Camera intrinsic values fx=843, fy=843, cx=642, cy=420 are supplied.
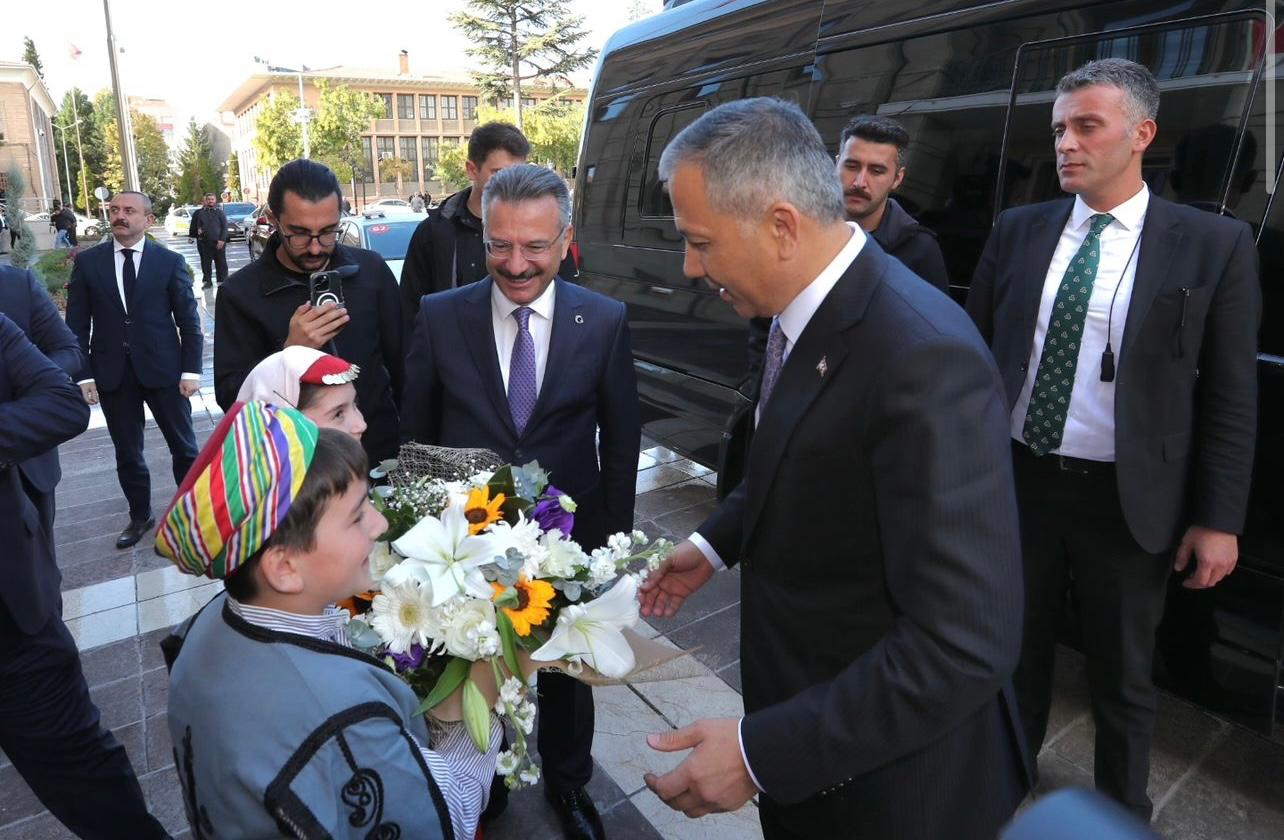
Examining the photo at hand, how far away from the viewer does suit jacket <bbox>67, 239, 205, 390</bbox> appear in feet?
16.0

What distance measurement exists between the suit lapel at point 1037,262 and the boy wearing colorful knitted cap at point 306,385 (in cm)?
186

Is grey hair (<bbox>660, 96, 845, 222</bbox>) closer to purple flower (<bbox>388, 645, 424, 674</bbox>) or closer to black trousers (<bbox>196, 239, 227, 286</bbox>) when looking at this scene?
purple flower (<bbox>388, 645, 424, 674</bbox>)

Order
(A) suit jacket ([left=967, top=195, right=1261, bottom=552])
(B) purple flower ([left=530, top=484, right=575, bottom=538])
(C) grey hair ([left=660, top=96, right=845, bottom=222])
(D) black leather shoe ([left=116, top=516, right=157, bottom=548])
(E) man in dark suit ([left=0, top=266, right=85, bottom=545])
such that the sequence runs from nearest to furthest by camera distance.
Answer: (C) grey hair ([left=660, top=96, right=845, bottom=222])
(B) purple flower ([left=530, top=484, right=575, bottom=538])
(A) suit jacket ([left=967, top=195, right=1261, bottom=552])
(E) man in dark suit ([left=0, top=266, right=85, bottom=545])
(D) black leather shoe ([left=116, top=516, right=157, bottom=548])

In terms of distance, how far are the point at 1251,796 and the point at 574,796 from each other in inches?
81.2

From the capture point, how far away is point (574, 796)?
2.48 m

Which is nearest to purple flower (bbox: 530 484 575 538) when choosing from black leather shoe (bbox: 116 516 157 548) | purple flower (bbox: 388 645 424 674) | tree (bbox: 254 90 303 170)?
purple flower (bbox: 388 645 424 674)

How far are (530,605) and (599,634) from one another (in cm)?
14

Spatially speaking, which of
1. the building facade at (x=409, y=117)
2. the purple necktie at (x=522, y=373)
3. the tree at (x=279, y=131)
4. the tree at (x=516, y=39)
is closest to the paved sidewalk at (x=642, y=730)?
the purple necktie at (x=522, y=373)

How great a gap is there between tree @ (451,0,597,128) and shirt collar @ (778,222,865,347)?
141 ft

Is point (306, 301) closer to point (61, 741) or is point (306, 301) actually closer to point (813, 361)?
point (61, 741)

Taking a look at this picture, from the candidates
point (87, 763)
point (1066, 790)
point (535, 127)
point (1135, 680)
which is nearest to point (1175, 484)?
point (1135, 680)

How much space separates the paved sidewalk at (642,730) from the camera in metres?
2.53

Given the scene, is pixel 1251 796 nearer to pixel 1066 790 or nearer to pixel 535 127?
pixel 1066 790

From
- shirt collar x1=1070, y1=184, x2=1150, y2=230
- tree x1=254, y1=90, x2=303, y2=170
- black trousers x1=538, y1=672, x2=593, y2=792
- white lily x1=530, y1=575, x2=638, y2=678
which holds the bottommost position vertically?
black trousers x1=538, y1=672, x2=593, y2=792
